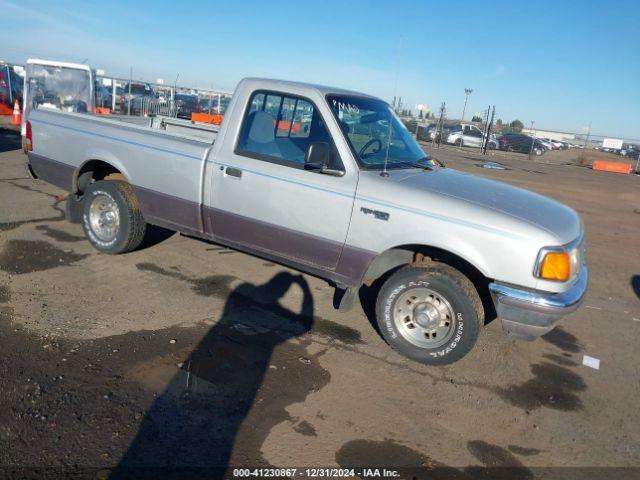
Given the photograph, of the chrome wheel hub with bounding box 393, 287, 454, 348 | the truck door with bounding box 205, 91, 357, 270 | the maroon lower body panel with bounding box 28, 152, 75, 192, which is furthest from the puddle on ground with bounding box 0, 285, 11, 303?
the chrome wheel hub with bounding box 393, 287, 454, 348

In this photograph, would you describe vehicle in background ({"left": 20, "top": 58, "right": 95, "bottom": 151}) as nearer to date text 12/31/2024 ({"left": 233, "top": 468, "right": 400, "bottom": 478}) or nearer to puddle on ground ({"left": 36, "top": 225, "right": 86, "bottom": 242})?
puddle on ground ({"left": 36, "top": 225, "right": 86, "bottom": 242})

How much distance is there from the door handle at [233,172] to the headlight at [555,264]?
260 cm

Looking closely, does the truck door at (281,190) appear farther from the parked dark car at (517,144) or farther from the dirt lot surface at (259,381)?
the parked dark car at (517,144)

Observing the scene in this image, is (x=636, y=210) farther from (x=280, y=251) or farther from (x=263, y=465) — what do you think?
(x=263, y=465)

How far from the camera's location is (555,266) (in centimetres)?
357

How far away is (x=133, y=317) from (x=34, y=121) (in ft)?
10.4

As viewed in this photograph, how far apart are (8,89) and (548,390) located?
23.9 m

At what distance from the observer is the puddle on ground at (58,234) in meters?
6.07

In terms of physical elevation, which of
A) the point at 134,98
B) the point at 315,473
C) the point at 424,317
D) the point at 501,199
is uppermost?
the point at 134,98

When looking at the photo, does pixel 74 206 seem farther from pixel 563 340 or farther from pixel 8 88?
pixel 8 88

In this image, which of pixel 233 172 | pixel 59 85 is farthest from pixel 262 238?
pixel 59 85

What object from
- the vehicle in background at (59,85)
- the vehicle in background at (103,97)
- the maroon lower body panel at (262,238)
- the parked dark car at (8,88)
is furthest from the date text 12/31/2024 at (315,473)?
the parked dark car at (8,88)

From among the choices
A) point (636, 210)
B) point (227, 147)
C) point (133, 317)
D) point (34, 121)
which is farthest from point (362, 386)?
point (636, 210)

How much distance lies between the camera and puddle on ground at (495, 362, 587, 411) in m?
3.67
